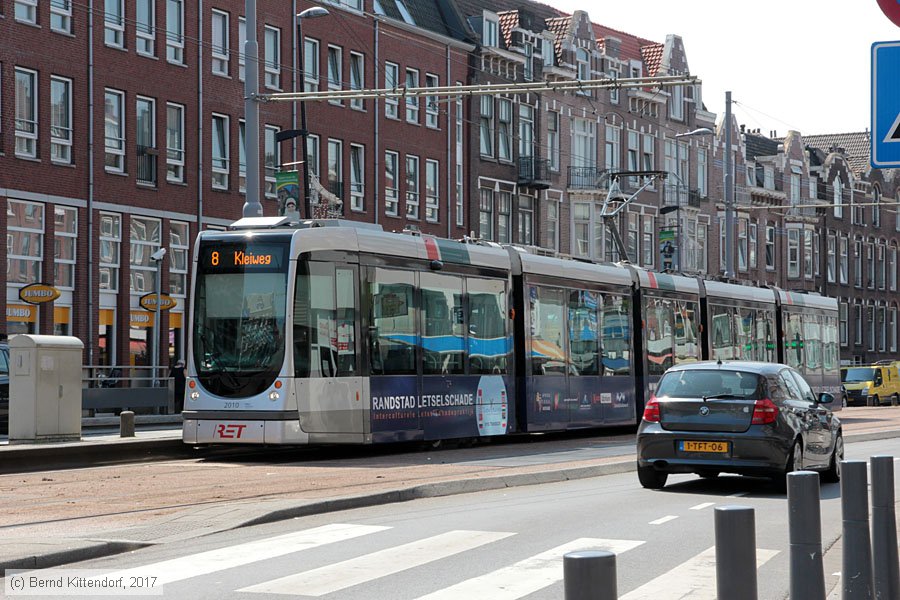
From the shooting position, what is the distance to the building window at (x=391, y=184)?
173ft

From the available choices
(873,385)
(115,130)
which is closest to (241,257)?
(115,130)

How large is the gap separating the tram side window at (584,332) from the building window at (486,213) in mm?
28305

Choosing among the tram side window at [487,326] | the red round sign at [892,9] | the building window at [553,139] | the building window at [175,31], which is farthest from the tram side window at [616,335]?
the building window at [553,139]

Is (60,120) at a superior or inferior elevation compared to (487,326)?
superior

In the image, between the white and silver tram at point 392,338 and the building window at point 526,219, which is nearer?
the white and silver tram at point 392,338

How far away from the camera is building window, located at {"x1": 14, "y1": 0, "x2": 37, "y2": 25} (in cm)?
3893

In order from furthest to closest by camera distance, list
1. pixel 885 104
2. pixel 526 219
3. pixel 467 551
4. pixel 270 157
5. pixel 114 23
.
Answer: pixel 526 219
pixel 270 157
pixel 114 23
pixel 467 551
pixel 885 104

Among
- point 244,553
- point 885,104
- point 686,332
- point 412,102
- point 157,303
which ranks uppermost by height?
point 412,102

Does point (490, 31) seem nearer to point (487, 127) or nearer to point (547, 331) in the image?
point (487, 127)

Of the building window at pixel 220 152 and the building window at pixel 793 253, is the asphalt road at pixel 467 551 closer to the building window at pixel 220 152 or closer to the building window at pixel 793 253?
the building window at pixel 220 152

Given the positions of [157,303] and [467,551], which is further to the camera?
[157,303]

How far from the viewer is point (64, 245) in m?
40.2

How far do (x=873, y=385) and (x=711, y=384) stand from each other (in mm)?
49689

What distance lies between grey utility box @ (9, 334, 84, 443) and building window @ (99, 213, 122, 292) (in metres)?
18.2
